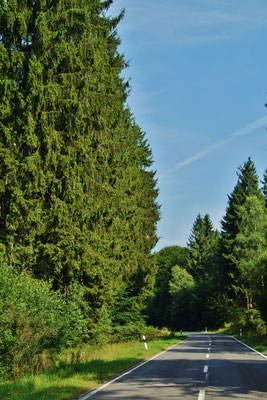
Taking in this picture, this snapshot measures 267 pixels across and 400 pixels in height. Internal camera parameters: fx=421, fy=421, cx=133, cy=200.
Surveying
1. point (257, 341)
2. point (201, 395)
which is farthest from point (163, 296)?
point (201, 395)

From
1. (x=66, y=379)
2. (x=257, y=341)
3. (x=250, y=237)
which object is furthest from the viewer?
(x=250, y=237)

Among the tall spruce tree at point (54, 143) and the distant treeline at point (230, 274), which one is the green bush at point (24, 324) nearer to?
the tall spruce tree at point (54, 143)

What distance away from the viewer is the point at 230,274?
184 ft

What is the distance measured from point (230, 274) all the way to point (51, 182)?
44.2 metres

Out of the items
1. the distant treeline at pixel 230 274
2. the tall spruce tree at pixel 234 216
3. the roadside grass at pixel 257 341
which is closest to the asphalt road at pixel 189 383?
the roadside grass at pixel 257 341

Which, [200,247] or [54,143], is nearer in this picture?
[54,143]

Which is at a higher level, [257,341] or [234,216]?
[234,216]

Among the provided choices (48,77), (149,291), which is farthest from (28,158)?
(149,291)

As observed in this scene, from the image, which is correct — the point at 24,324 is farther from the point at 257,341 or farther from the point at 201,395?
the point at 257,341

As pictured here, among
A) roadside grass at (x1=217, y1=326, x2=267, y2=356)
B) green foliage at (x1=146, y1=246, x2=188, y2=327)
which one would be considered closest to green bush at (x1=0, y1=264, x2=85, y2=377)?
roadside grass at (x1=217, y1=326, x2=267, y2=356)

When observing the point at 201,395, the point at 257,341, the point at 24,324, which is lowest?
the point at 257,341

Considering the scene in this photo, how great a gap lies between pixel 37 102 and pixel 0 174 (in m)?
3.10

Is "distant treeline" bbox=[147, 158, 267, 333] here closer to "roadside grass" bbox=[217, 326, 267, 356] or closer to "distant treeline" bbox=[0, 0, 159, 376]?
"roadside grass" bbox=[217, 326, 267, 356]

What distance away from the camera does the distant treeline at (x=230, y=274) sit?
4569 centimetres
